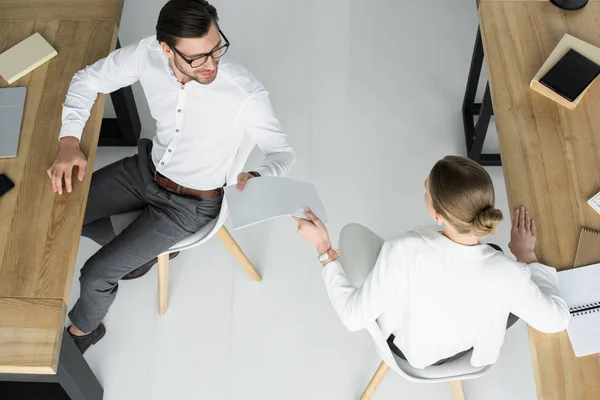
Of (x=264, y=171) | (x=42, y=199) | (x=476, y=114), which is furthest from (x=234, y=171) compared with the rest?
(x=476, y=114)

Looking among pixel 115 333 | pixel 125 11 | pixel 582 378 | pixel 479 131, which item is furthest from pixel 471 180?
pixel 125 11

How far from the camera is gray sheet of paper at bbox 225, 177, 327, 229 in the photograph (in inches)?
67.0

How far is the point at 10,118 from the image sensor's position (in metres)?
1.90

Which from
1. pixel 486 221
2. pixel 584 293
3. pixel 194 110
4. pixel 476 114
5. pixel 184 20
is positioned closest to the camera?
pixel 486 221

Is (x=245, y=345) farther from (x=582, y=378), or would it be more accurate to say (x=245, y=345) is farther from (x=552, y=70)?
(x=552, y=70)

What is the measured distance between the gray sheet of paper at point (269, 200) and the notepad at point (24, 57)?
752 millimetres

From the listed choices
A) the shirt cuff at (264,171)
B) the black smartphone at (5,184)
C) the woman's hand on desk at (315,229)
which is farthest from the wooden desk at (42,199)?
the woman's hand on desk at (315,229)

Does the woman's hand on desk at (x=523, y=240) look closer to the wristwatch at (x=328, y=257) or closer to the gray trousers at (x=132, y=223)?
the wristwatch at (x=328, y=257)

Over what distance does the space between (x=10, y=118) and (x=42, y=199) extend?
0.99ft

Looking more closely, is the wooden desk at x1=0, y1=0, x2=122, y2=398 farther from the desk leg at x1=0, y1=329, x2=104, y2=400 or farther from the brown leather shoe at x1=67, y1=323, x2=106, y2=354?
the brown leather shoe at x1=67, y1=323, x2=106, y2=354

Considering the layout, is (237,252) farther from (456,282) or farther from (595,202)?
(595,202)

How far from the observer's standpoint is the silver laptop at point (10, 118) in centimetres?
186

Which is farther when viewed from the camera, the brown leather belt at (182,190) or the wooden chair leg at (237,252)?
the wooden chair leg at (237,252)

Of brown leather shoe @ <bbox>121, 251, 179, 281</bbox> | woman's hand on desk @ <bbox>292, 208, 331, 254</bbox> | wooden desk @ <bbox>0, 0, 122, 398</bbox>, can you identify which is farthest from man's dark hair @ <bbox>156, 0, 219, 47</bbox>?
brown leather shoe @ <bbox>121, 251, 179, 281</bbox>
